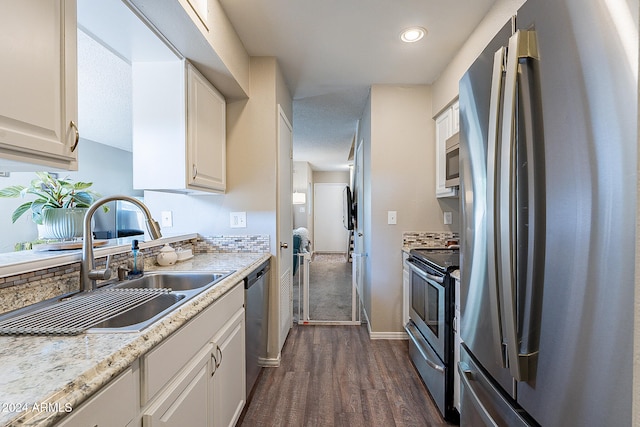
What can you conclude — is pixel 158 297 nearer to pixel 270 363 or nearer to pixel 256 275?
pixel 256 275

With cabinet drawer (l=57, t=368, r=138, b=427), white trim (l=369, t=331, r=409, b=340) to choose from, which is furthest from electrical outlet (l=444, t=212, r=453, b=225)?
cabinet drawer (l=57, t=368, r=138, b=427)

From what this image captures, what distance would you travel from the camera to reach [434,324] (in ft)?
6.13

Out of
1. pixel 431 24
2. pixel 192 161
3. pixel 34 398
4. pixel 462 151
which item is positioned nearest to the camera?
pixel 34 398

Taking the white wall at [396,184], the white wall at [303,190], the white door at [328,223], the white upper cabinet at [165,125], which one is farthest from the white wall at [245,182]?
the white door at [328,223]

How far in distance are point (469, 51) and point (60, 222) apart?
267cm

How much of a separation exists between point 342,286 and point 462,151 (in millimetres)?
3843

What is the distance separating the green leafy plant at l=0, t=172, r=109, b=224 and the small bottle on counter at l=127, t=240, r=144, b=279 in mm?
313

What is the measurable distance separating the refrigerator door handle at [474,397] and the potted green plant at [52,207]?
187 centimetres

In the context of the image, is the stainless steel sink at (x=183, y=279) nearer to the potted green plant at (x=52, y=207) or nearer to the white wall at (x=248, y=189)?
the potted green plant at (x=52, y=207)

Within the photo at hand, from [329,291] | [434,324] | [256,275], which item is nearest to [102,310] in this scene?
[256,275]

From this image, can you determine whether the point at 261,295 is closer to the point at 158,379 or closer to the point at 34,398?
the point at 158,379

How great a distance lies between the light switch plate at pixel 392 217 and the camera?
280 centimetres

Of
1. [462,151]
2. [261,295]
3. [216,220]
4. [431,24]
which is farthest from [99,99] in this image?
[462,151]

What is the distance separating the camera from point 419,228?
2795 mm
